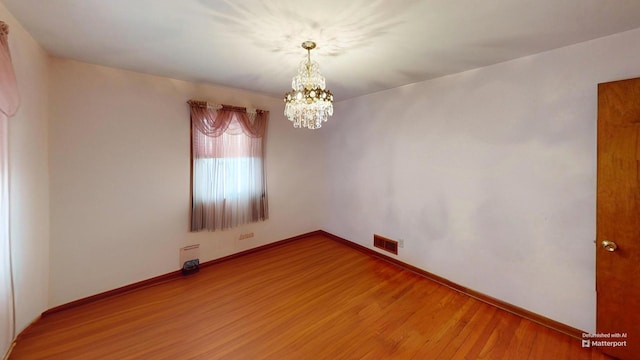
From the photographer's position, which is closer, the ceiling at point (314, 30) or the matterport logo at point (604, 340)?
the ceiling at point (314, 30)

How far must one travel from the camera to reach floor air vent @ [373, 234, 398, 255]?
11.1 feet

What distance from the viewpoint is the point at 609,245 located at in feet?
5.87

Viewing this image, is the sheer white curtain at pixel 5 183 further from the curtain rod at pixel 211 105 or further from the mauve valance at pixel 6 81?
the curtain rod at pixel 211 105

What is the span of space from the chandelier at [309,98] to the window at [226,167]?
5.37 feet

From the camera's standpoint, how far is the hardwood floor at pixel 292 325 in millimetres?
1860

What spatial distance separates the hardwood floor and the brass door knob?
2.78 ft

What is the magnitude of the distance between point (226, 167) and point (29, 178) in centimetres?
178

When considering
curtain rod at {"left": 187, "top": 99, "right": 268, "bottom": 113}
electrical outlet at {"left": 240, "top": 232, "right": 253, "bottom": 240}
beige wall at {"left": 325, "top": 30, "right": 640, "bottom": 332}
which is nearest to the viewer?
beige wall at {"left": 325, "top": 30, "right": 640, "bottom": 332}

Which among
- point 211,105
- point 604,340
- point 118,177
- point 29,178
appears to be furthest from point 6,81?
point 604,340

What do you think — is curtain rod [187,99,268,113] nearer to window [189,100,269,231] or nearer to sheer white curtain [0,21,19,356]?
window [189,100,269,231]

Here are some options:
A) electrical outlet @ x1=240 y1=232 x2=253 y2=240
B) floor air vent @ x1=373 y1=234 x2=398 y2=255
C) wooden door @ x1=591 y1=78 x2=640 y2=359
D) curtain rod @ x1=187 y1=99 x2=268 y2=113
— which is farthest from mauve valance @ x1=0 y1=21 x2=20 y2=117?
wooden door @ x1=591 y1=78 x2=640 y2=359

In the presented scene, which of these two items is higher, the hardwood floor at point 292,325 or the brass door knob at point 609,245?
the brass door knob at point 609,245

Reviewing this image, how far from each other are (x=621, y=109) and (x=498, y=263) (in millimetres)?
1604

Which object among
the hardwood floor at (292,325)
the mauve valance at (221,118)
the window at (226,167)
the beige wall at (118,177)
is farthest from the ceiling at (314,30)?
the hardwood floor at (292,325)
